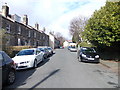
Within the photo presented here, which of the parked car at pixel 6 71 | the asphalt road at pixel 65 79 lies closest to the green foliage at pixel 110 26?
the asphalt road at pixel 65 79

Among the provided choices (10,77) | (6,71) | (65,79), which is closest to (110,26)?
(65,79)

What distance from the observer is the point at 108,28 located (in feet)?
37.0

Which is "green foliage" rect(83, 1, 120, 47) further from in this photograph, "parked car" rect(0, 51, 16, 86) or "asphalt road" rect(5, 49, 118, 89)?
"parked car" rect(0, 51, 16, 86)

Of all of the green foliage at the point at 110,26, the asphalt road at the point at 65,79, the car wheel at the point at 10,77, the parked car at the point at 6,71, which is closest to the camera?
the parked car at the point at 6,71

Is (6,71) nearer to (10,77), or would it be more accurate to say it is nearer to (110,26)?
(10,77)

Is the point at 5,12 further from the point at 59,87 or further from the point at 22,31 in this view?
the point at 59,87

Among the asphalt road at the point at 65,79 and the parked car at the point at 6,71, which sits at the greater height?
the parked car at the point at 6,71

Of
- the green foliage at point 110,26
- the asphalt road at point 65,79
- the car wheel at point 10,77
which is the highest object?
the green foliage at point 110,26

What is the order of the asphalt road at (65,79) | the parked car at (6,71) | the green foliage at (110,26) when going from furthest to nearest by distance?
the green foliage at (110,26) < the asphalt road at (65,79) < the parked car at (6,71)

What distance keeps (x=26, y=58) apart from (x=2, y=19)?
1417 cm

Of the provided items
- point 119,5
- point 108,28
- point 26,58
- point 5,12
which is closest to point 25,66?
point 26,58

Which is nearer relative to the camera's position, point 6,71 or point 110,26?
point 6,71

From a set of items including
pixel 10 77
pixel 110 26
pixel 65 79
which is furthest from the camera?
pixel 110 26

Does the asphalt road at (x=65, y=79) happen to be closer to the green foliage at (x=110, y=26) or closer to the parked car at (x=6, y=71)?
the parked car at (x=6, y=71)
